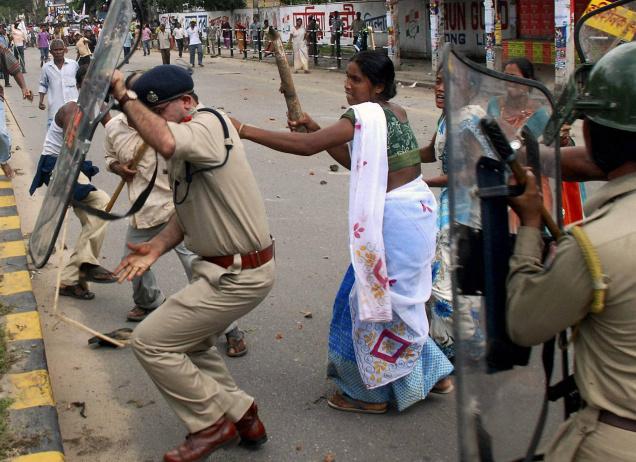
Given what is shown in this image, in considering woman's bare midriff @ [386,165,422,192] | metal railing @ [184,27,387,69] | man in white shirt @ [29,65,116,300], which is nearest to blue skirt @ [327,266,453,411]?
woman's bare midriff @ [386,165,422,192]

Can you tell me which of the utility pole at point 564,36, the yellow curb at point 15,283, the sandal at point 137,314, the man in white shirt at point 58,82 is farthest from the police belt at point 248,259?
the utility pole at point 564,36

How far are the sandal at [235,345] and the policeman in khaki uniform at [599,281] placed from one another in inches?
118

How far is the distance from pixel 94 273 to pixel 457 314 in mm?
4539

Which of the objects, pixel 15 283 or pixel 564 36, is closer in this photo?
pixel 15 283

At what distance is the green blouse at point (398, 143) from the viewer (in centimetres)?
368

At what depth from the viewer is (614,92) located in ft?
5.76

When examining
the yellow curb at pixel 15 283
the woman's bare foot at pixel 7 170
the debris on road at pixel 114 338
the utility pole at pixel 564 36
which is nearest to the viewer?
the debris on road at pixel 114 338

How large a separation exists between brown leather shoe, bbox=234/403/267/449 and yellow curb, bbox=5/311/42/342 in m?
1.68

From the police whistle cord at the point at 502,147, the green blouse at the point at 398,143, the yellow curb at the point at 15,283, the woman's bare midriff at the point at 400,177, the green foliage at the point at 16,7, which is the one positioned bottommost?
the yellow curb at the point at 15,283

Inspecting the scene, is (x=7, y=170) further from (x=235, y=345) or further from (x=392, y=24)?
(x=392, y=24)

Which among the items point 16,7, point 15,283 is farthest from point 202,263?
point 16,7

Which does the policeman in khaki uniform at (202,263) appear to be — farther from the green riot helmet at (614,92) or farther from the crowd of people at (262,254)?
the green riot helmet at (614,92)

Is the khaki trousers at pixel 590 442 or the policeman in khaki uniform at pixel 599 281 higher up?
the policeman in khaki uniform at pixel 599 281

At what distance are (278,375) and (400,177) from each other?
1395 mm
